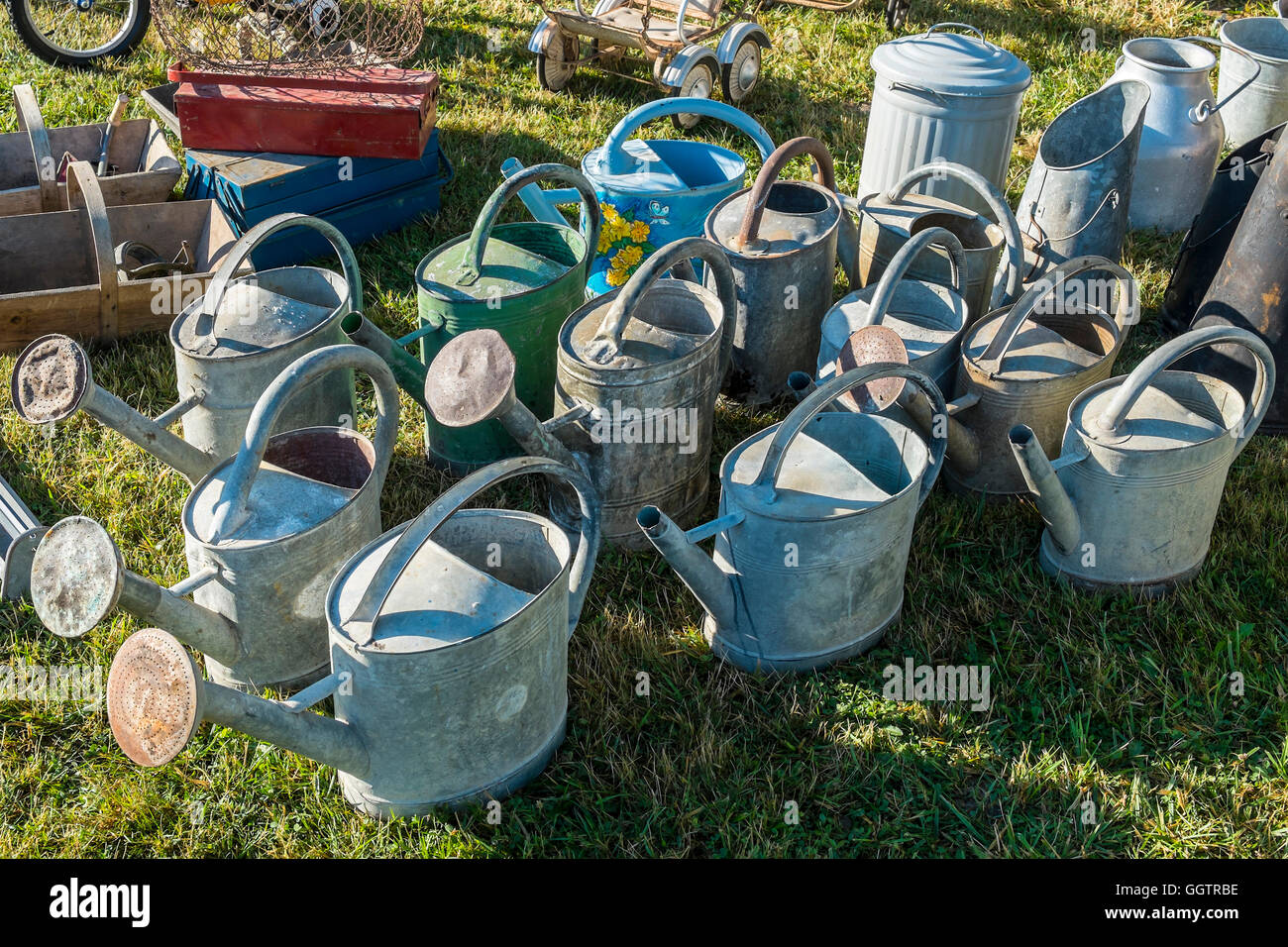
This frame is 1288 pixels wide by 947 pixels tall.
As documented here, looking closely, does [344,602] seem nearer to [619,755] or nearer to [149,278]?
[619,755]

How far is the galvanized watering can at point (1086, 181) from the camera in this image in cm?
392

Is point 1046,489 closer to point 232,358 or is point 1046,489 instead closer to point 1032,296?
point 1032,296

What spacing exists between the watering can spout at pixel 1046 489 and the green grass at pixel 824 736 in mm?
212

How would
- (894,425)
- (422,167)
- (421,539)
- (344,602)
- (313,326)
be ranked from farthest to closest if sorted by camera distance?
(422,167), (313,326), (894,425), (344,602), (421,539)

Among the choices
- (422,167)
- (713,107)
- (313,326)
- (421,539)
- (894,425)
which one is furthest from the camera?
(422,167)

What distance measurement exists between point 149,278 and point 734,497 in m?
2.70

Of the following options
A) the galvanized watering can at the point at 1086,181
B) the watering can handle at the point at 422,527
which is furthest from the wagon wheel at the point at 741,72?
the watering can handle at the point at 422,527

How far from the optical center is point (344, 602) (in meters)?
2.30

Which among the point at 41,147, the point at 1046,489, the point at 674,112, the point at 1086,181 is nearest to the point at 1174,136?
the point at 1086,181

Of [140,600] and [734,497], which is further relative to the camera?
[734,497]

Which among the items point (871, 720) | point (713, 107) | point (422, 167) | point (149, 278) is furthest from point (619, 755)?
point (422, 167)

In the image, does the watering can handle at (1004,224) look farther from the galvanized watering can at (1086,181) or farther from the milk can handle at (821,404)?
the milk can handle at (821,404)

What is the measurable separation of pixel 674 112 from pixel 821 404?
187 centimetres

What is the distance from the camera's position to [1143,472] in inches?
114
